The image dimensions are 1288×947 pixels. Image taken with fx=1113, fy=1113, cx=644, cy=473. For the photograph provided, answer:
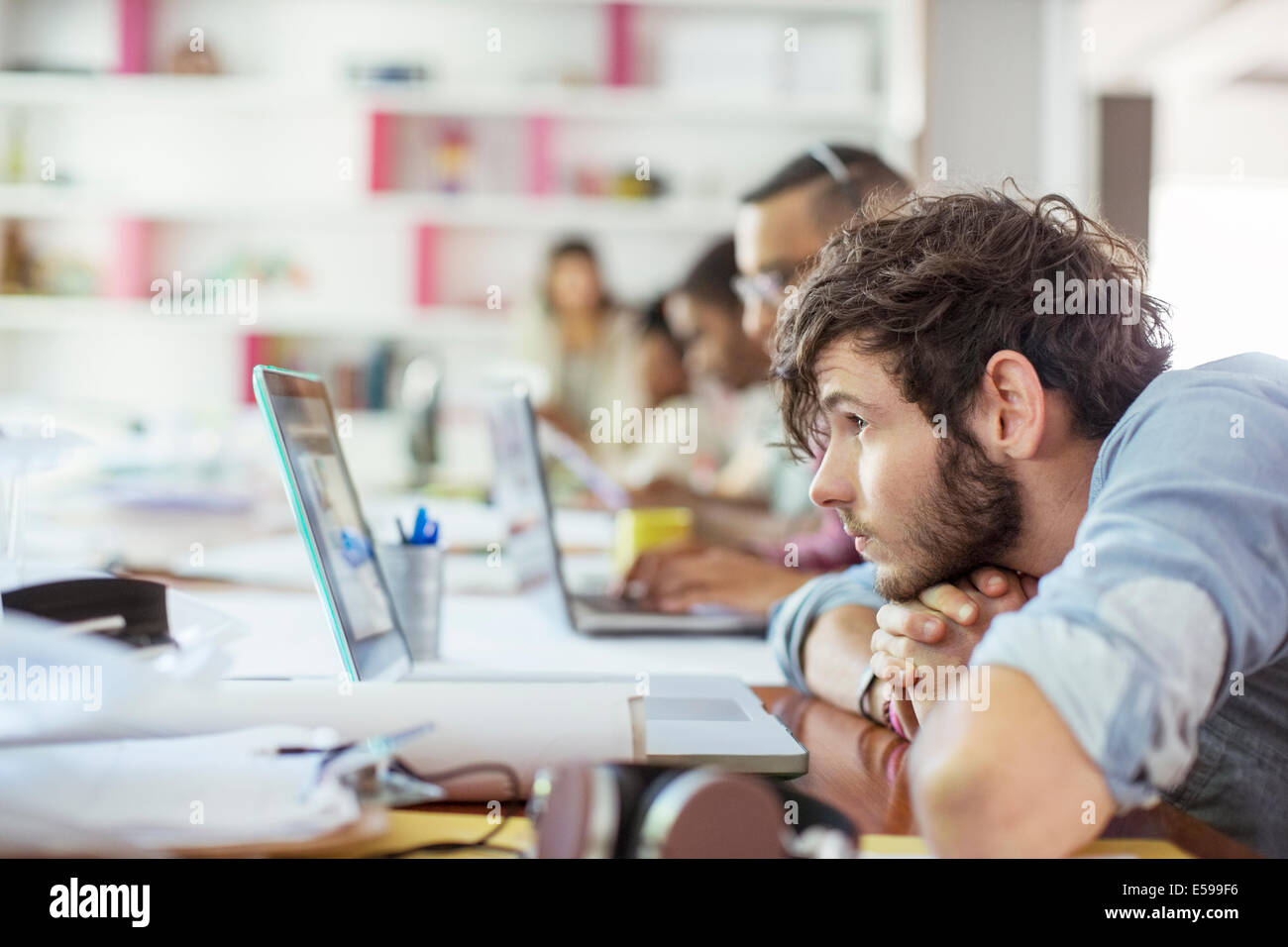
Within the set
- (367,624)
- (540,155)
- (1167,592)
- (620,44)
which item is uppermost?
(620,44)

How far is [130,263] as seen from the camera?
396cm

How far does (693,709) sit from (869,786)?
0.62 ft

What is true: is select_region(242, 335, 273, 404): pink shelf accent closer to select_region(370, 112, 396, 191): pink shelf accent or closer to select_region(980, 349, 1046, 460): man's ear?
select_region(370, 112, 396, 191): pink shelf accent

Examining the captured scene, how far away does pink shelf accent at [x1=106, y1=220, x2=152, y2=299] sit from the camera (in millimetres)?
3955

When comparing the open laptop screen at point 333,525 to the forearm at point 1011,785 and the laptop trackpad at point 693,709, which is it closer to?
the laptop trackpad at point 693,709

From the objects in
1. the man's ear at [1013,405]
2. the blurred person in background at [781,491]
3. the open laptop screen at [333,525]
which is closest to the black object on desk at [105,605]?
the open laptop screen at [333,525]

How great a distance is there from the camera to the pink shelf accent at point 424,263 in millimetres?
4023

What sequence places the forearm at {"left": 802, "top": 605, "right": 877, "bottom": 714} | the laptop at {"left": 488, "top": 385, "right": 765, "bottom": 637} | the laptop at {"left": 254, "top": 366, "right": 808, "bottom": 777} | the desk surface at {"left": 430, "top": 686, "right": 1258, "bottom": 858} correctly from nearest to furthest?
the desk surface at {"left": 430, "top": 686, "right": 1258, "bottom": 858} < the laptop at {"left": 254, "top": 366, "right": 808, "bottom": 777} < the forearm at {"left": 802, "top": 605, "right": 877, "bottom": 714} < the laptop at {"left": 488, "top": 385, "right": 765, "bottom": 637}

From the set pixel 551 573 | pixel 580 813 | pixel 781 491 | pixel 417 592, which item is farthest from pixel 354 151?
pixel 580 813

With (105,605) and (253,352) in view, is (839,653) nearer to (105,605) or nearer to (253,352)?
(105,605)

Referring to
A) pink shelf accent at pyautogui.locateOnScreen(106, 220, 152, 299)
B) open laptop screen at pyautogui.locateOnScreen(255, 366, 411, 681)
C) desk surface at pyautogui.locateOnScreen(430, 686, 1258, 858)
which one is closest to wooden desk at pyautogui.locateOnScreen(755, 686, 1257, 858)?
desk surface at pyautogui.locateOnScreen(430, 686, 1258, 858)
